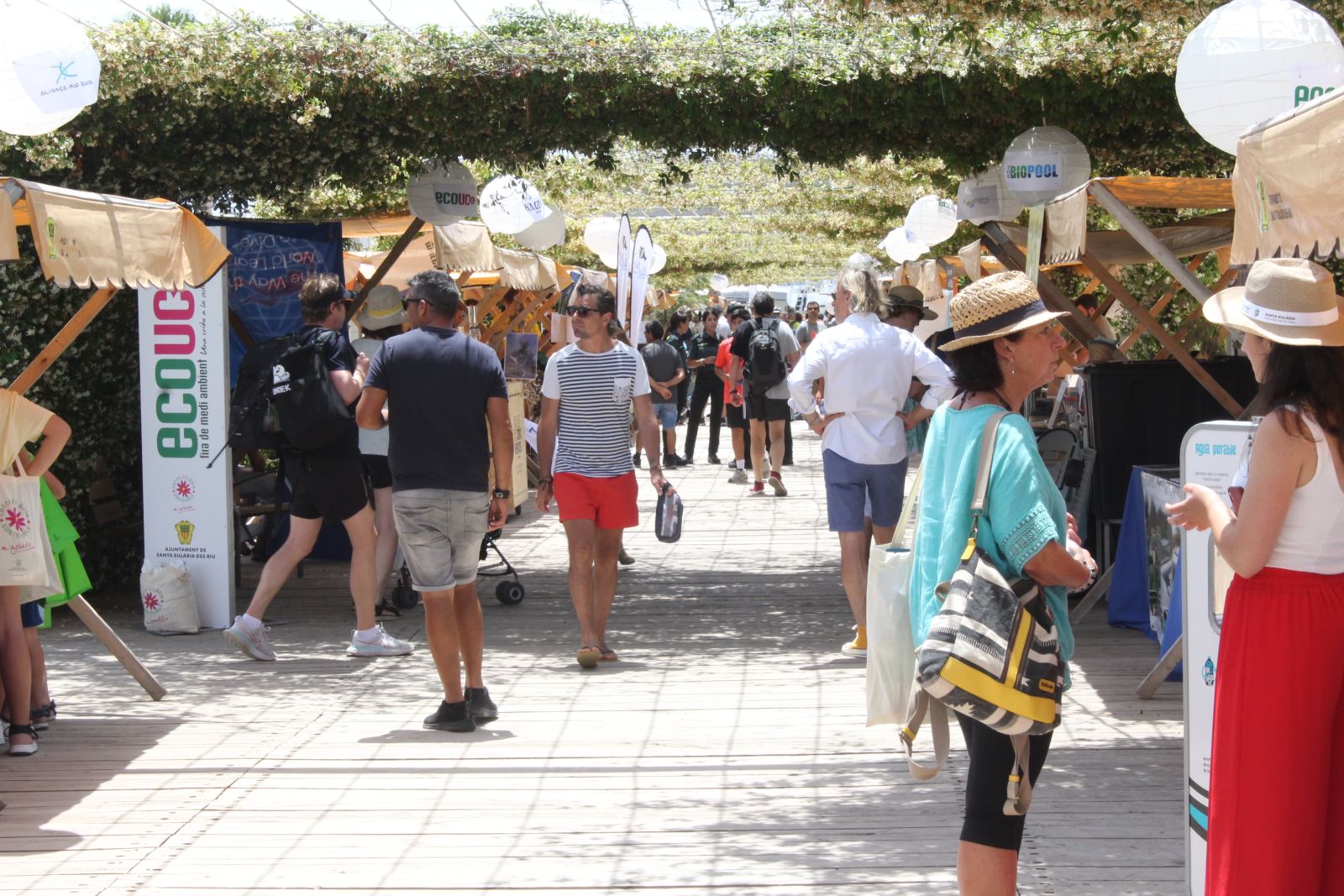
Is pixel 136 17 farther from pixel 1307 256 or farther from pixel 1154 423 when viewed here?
pixel 1307 256

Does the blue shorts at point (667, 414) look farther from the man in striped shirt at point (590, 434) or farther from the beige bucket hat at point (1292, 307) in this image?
the beige bucket hat at point (1292, 307)

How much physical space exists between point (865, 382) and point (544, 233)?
6.98 meters

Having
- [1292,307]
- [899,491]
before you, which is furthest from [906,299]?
[1292,307]

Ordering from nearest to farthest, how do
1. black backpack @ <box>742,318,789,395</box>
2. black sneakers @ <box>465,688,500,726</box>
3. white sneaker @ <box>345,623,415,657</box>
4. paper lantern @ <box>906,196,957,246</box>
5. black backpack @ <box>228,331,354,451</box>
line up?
black sneakers @ <box>465,688,500,726</box> → black backpack @ <box>228,331,354,451</box> → white sneaker @ <box>345,623,415,657</box> → paper lantern @ <box>906,196,957,246</box> → black backpack @ <box>742,318,789,395</box>

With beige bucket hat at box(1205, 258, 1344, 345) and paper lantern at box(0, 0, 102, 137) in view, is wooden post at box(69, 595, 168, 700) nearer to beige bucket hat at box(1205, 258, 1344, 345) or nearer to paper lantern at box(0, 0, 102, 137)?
paper lantern at box(0, 0, 102, 137)

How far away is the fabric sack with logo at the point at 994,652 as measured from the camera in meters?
3.11

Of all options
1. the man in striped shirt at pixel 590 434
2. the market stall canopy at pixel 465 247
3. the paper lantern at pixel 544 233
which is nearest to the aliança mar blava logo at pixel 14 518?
the man in striped shirt at pixel 590 434

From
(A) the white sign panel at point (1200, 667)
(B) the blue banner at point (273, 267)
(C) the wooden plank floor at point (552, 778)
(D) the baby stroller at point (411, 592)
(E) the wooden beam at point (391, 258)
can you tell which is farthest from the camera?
(E) the wooden beam at point (391, 258)

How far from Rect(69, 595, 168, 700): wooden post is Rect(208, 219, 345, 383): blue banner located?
324 centimetres

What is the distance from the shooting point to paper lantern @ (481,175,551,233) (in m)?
12.3

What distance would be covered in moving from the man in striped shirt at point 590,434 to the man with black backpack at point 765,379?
7.49 meters

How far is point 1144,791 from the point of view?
5102mm

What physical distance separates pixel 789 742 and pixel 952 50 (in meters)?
4.85

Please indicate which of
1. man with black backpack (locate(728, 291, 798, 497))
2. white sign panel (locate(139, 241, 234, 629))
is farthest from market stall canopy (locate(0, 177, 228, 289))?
man with black backpack (locate(728, 291, 798, 497))
